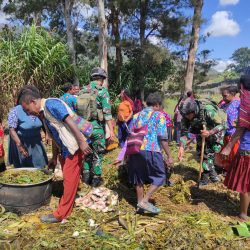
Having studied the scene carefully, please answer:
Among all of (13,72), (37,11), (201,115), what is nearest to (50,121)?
(201,115)

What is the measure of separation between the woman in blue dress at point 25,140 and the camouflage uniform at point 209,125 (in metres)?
2.21

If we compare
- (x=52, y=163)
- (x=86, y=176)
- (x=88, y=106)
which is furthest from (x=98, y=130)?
(x=52, y=163)

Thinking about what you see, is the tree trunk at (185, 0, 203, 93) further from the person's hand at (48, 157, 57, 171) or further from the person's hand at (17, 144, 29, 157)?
the person's hand at (17, 144, 29, 157)

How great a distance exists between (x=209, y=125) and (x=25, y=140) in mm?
2808

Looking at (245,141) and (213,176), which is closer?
(245,141)

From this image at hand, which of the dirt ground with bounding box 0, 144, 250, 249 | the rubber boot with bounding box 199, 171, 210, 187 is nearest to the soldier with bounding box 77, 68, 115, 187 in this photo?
the dirt ground with bounding box 0, 144, 250, 249

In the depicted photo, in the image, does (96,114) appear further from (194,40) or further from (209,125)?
(194,40)

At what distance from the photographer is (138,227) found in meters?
3.77

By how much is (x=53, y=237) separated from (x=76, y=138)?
1.11 meters

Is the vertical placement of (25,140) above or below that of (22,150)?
above

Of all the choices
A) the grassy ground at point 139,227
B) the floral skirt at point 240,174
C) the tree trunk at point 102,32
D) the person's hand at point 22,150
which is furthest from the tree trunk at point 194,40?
the person's hand at point 22,150

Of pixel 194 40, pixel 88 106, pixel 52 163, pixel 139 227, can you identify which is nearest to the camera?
pixel 139 227

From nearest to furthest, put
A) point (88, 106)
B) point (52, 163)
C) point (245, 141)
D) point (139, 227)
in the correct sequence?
point (139, 227)
point (245, 141)
point (52, 163)
point (88, 106)

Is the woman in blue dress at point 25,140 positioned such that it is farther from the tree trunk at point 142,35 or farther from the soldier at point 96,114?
the tree trunk at point 142,35
